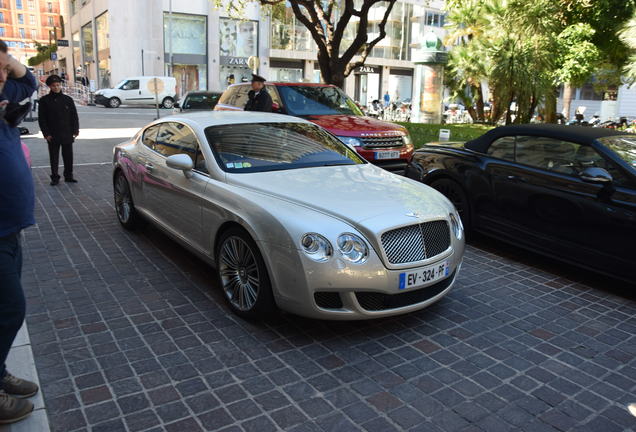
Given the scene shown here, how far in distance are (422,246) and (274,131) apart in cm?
206

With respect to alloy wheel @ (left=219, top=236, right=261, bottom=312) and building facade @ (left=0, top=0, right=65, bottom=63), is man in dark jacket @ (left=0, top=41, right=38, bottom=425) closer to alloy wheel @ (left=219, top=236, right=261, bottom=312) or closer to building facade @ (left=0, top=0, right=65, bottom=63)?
alloy wheel @ (left=219, top=236, right=261, bottom=312)

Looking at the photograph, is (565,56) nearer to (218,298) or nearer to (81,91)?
(218,298)

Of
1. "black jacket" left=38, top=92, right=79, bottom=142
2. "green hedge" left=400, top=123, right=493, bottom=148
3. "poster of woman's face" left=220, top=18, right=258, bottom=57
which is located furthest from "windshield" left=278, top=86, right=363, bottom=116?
"poster of woman's face" left=220, top=18, right=258, bottom=57

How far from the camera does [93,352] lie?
142 inches

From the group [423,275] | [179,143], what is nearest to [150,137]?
[179,143]

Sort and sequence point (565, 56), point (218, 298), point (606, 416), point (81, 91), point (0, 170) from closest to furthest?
point (0, 170), point (606, 416), point (218, 298), point (565, 56), point (81, 91)

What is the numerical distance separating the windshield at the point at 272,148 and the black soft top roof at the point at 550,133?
1.79 meters

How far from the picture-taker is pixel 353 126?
Answer: 9.23 m

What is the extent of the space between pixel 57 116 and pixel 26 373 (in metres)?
6.85

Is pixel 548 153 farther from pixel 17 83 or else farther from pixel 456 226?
pixel 17 83

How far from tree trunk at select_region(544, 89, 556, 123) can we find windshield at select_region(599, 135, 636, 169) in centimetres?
1153

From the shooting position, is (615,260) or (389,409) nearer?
(389,409)

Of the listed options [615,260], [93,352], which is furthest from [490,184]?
[93,352]

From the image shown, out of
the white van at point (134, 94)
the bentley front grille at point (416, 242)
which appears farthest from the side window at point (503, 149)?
the white van at point (134, 94)
